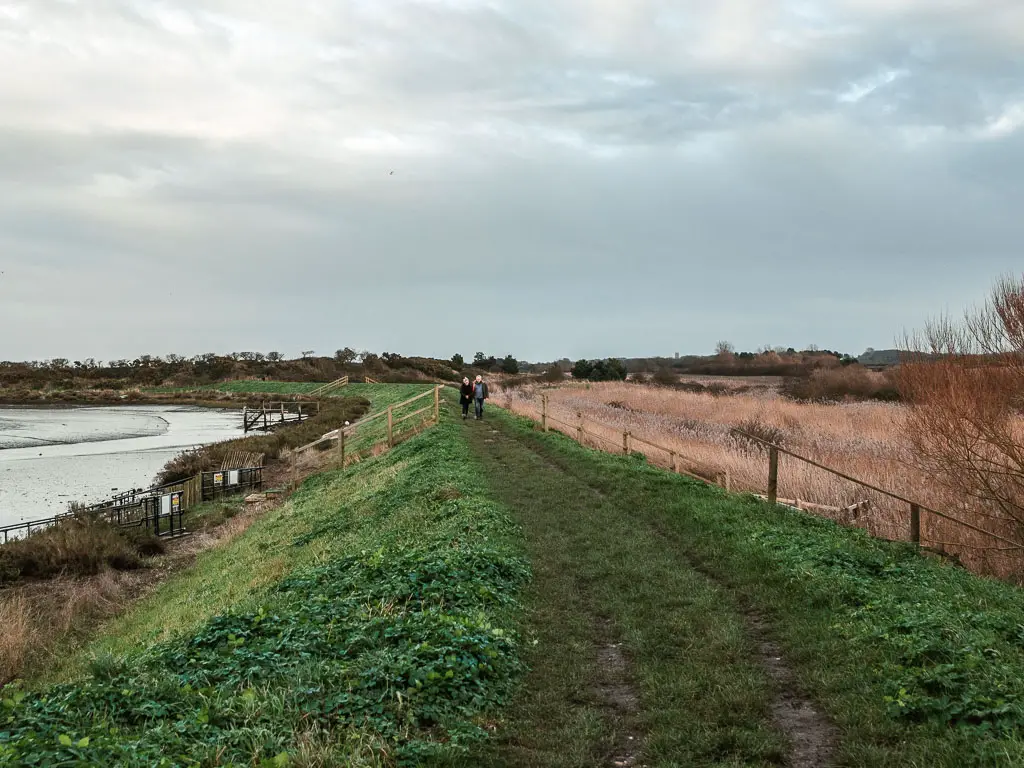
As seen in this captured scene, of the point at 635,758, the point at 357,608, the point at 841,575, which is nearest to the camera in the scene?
the point at 635,758

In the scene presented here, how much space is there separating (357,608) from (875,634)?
5.38 metres

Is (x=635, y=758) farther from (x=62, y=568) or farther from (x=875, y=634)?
(x=62, y=568)

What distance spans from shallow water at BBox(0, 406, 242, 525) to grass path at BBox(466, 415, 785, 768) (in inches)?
871

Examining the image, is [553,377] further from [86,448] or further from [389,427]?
[389,427]

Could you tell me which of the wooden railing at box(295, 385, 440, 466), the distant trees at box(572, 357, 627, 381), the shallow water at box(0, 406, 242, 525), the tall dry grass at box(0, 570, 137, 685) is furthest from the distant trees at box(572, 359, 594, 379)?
the tall dry grass at box(0, 570, 137, 685)

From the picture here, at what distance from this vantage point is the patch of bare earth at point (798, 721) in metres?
5.30

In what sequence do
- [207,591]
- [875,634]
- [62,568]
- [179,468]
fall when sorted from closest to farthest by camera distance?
[875,634]
[207,591]
[62,568]
[179,468]

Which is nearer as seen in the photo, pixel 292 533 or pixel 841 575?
pixel 841 575

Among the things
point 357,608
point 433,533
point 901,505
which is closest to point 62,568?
point 433,533

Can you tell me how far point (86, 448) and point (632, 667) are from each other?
46.1 meters

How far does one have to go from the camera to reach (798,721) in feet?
19.2

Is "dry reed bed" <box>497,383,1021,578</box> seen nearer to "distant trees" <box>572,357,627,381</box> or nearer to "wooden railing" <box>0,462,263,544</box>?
"wooden railing" <box>0,462,263,544</box>

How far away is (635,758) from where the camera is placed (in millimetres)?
5379

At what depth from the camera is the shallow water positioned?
95.7 feet
